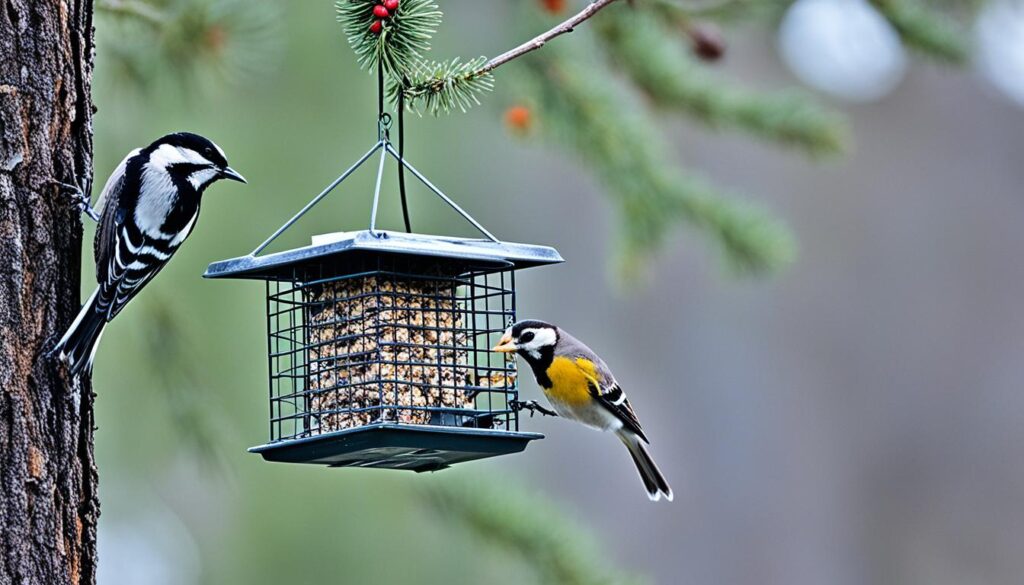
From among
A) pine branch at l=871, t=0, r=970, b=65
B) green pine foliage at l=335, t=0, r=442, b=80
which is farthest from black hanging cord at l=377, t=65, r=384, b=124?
pine branch at l=871, t=0, r=970, b=65

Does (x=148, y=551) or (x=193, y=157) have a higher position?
(x=193, y=157)

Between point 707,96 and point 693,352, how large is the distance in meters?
7.38

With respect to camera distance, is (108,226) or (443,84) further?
(108,226)

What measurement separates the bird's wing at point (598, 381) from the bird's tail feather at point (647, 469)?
1.35ft

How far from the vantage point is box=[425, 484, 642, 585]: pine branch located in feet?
18.0

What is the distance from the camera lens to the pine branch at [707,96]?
572cm

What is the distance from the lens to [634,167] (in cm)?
580

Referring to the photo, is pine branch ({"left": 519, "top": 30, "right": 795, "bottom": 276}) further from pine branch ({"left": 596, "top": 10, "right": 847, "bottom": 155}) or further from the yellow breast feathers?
the yellow breast feathers

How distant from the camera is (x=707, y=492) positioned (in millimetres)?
12680

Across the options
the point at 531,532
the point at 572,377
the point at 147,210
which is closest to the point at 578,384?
the point at 572,377

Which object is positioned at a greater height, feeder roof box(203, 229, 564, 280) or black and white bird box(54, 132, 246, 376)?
black and white bird box(54, 132, 246, 376)

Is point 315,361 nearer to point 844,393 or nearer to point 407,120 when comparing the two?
point 407,120

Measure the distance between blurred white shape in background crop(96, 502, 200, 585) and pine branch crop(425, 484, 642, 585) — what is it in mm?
3787

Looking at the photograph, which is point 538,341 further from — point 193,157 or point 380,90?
point 380,90
